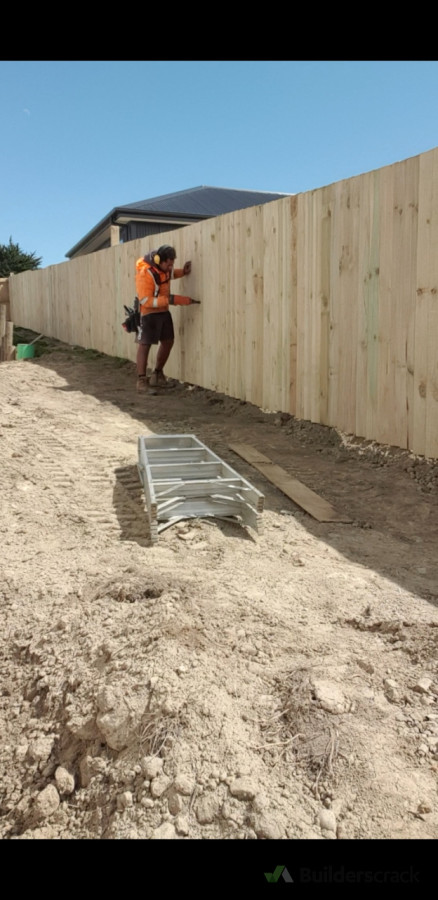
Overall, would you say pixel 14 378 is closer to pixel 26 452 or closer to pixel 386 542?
pixel 26 452

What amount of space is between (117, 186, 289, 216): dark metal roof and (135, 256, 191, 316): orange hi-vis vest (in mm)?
8795

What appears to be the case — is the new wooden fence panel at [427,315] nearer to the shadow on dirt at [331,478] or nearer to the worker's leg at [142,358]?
the shadow on dirt at [331,478]

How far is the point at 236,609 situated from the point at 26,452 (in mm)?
3420

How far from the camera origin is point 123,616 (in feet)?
10.1

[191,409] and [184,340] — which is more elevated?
[184,340]

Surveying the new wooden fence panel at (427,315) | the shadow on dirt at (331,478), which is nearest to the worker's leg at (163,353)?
the shadow on dirt at (331,478)

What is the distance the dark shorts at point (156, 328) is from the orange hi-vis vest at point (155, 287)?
0.80ft

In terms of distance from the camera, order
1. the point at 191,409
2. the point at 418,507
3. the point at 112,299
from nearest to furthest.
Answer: the point at 418,507 < the point at 191,409 < the point at 112,299

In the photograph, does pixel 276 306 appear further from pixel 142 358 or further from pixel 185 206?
pixel 185 206
